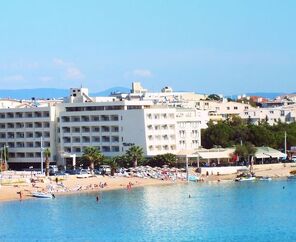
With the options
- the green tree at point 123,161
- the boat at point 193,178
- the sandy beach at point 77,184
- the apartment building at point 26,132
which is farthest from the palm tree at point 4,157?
the boat at point 193,178

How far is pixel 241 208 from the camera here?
79688 millimetres

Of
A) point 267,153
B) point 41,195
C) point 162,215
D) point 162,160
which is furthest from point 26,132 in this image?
point 162,215

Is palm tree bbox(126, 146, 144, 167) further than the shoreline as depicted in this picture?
Yes

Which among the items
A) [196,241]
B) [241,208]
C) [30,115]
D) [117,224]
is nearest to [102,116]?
[30,115]

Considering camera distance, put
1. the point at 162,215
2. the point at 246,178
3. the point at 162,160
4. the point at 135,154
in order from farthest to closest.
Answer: the point at 162,160 → the point at 135,154 → the point at 246,178 → the point at 162,215

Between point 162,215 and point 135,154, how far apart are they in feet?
114

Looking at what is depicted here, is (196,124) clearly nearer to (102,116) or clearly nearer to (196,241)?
(102,116)

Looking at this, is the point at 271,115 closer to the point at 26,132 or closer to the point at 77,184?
the point at 26,132

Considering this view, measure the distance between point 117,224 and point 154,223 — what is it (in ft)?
9.10

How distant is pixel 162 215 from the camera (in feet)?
245

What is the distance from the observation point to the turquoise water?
64.1m

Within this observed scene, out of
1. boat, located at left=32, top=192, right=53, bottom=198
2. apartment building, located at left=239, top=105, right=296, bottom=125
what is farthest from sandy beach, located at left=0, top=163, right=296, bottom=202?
apartment building, located at left=239, top=105, right=296, bottom=125

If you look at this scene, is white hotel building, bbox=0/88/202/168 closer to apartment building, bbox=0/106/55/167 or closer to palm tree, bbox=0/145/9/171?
apartment building, bbox=0/106/55/167

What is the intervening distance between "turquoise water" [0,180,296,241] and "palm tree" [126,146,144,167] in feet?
35.5
